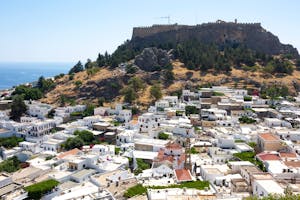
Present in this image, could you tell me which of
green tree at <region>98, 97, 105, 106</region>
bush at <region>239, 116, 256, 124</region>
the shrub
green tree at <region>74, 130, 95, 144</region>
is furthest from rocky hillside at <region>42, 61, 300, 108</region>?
the shrub

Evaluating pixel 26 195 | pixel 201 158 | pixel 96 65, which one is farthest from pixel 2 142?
pixel 96 65

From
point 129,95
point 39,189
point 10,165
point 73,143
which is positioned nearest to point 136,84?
point 129,95

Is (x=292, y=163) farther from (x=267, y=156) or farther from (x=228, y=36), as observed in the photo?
(x=228, y=36)

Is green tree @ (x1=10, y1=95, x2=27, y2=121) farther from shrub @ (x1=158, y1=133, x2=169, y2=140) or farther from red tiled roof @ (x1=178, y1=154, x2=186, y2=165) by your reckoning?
red tiled roof @ (x1=178, y1=154, x2=186, y2=165)

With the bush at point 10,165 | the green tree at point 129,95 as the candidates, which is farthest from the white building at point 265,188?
the green tree at point 129,95

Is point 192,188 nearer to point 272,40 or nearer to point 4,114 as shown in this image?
point 4,114
